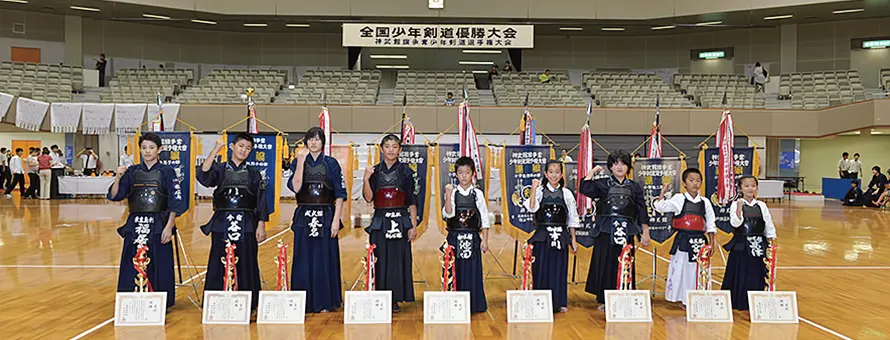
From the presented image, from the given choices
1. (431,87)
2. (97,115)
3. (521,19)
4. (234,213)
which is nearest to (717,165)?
(234,213)

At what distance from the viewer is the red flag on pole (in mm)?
7454

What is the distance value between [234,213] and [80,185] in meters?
15.4

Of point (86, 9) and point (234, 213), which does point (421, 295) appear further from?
point (86, 9)

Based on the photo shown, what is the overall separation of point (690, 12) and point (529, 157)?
1678 centimetres

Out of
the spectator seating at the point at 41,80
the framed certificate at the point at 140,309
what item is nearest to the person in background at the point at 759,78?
the spectator seating at the point at 41,80

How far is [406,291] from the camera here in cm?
576

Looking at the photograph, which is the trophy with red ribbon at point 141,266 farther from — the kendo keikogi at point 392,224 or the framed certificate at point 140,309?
the kendo keikogi at point 392,224

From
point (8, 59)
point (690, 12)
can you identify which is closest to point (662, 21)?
point (690, 12)

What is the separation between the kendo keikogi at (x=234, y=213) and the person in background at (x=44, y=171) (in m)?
15.3

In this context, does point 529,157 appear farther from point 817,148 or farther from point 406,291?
point 817,148

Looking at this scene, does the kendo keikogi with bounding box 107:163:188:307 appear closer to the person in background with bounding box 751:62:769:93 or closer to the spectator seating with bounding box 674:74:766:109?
the spectator seating with bounding box 674:74:766:109

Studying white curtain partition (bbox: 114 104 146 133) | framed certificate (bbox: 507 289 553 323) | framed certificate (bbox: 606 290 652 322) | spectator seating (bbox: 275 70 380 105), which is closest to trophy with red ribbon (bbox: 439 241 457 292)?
framed certificate (bbox: 507 289 553 323)

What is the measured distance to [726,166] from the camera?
7453 mm

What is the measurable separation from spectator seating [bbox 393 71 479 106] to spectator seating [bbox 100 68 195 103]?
7170 millimetres
